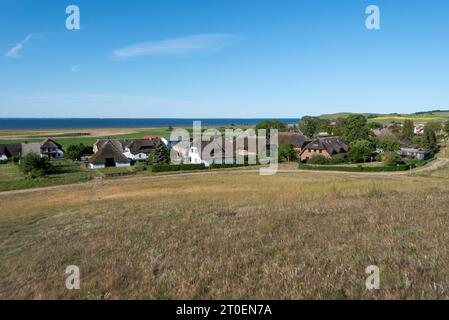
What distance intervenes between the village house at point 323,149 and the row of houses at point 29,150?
208 feet

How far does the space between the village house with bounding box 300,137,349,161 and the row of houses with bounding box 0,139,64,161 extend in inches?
2493

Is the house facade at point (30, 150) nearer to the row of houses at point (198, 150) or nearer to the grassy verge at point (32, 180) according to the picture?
the row of houses at point (198, 150)

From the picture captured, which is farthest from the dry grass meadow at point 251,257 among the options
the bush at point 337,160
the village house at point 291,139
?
the village house at point 291,139

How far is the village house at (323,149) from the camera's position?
64.8m

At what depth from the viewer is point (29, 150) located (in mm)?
75125

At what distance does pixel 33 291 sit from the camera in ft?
18.9

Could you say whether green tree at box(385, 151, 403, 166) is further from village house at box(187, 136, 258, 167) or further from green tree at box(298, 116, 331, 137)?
green tree at box(298, 116, 331, 137)

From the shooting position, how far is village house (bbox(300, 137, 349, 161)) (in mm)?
64750

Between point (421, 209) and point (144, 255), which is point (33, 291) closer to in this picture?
point (144, 255)

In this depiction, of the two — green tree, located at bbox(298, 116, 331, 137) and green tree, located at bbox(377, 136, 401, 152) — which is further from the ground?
green tree, located at bbox(298, 116, 331, 137)

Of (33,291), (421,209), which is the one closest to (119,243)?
(33,291)

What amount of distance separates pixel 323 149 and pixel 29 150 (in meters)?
73.0

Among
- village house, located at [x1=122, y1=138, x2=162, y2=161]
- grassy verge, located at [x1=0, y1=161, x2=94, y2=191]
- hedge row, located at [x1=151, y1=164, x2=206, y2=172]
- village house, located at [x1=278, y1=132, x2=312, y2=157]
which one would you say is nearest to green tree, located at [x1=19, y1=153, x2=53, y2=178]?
grassy verge, located at [x1=0, y1=161, x2=94, y2=191]
